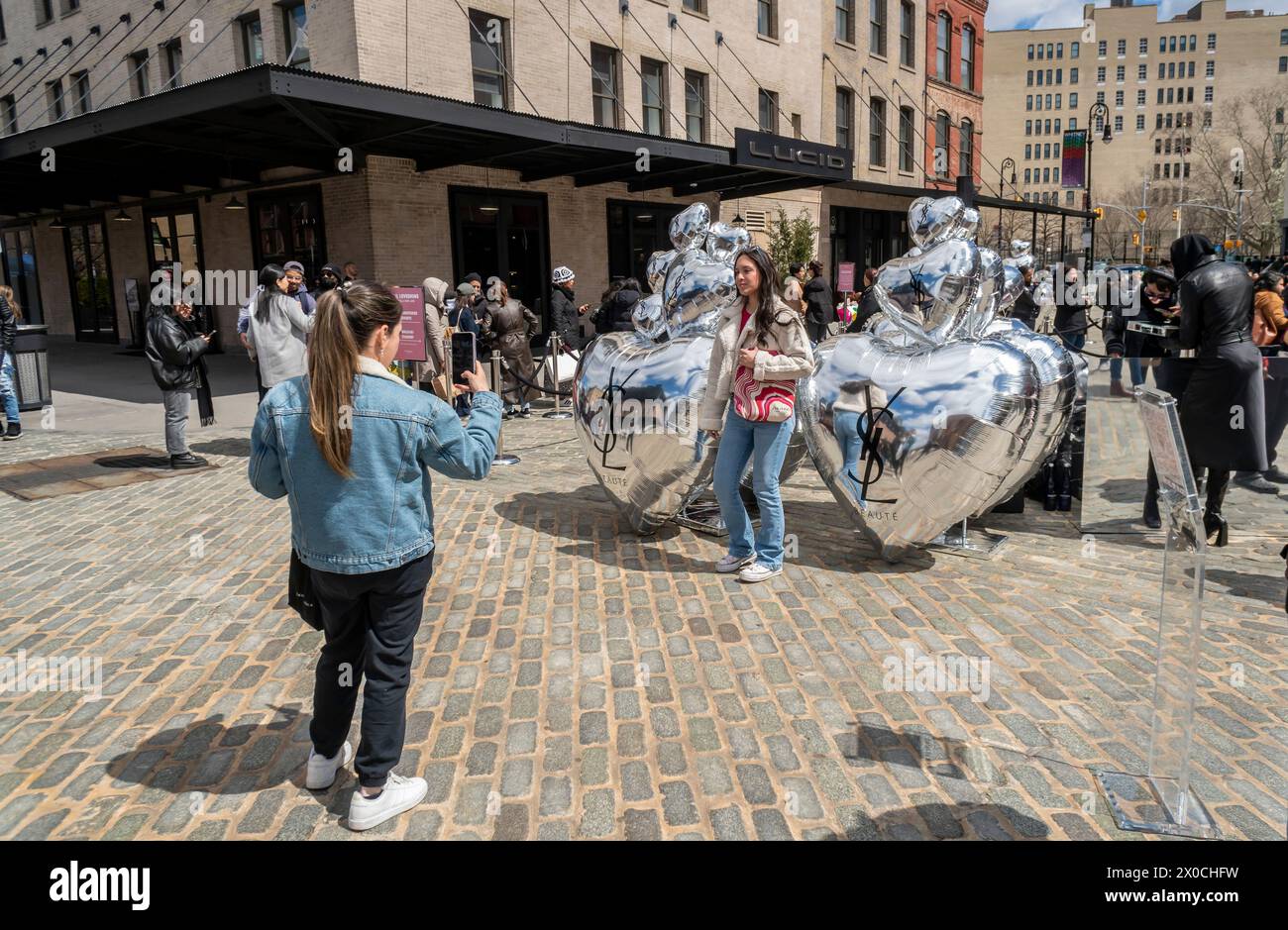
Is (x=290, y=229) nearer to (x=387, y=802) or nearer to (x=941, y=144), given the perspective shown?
(x=387, y=802)

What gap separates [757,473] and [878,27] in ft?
101

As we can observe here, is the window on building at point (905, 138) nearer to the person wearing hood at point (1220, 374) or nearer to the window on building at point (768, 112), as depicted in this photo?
the window on building at point (768, 112)

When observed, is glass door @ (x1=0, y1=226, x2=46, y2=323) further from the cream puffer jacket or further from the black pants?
the black pants

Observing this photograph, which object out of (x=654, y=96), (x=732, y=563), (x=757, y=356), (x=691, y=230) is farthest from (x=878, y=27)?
(x=732, y=563)

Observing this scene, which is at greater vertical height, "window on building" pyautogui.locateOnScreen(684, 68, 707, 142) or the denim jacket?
"window on building" pyautogui.locateOnScreen(684, 68, 707, 142)

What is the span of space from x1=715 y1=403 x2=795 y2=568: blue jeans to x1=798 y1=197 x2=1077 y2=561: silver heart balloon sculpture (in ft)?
1.32

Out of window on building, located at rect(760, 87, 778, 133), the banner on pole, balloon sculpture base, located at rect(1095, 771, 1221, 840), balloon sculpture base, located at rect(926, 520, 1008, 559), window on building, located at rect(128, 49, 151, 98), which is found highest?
window on building, located at rect(128, 49, 151, 98)

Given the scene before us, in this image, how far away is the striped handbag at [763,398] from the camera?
5004mm

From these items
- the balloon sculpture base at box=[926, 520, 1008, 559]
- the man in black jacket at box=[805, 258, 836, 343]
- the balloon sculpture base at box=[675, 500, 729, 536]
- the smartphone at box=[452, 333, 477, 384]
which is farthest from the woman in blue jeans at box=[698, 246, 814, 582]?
the man in black jacket at box=[805, 258, 836, 343]

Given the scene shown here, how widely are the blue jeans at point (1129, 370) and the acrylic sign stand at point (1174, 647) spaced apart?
11.9 feet

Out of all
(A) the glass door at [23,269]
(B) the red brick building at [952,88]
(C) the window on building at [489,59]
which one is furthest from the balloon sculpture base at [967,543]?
(A) the glass door at [23,269]

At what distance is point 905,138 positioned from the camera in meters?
32.9

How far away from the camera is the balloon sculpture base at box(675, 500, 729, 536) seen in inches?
249

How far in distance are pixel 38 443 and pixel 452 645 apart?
8.50 meters
